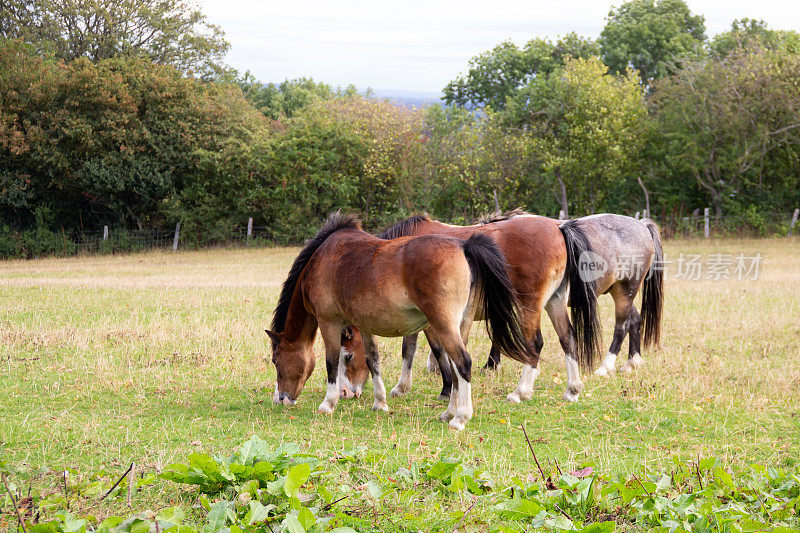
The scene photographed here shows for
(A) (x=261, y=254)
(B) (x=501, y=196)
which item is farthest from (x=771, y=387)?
(B) (x=501, y=196)

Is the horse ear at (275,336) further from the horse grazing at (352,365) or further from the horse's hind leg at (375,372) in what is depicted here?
the horse's hind leg at (375,372)

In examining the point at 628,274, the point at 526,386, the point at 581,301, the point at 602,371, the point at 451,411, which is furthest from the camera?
the point at 628,274

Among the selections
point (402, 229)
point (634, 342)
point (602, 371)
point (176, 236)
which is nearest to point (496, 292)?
point (402, 229)

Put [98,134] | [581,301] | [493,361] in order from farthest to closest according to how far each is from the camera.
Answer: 1. [98,134]
2. [493,361]
3. [581,301]

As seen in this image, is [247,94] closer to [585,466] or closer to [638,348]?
[638,348]

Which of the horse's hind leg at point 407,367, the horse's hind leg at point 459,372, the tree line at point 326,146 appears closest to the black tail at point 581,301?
the horse's hind leg at point 407,367

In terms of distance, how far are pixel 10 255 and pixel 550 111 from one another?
23.2m

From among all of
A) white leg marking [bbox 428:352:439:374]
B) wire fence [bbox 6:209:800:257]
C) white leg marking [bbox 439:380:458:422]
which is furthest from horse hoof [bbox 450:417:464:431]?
wire fence [bbox 6:209:800:257]

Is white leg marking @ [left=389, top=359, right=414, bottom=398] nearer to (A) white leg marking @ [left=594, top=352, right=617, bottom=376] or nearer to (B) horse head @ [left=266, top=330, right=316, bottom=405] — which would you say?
(B) horse head @ [left=266, top=330, right=316, bottom=405]

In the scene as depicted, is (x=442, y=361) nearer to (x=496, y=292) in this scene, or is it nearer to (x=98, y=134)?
(x=496, y=292)

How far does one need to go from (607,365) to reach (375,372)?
3224 millimetres

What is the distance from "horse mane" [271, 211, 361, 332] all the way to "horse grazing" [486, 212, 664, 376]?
7.90 ft

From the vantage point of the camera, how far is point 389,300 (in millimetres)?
6141

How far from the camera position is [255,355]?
8.83 m
